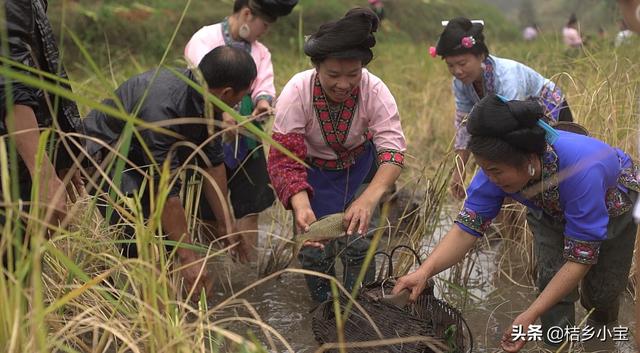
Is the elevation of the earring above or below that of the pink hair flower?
below

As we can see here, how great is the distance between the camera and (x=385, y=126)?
3207 millimetres

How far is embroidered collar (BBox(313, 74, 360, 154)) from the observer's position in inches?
125

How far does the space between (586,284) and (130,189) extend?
A: 1.98m

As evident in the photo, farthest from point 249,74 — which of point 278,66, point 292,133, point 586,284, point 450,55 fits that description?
point 278,66

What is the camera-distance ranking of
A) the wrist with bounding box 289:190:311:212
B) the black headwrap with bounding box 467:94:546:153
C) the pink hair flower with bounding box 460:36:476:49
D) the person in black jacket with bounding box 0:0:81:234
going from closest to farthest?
the person in black jacket with bounding box 0:0:81:234 < the black headwrap with bounding box 467:94:546:153 < the wrist with bounding box 289:190:311:212 < the pink hair flower with bounding box 460:36:476:49

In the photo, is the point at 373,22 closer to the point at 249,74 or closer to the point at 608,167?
the point at 249,74

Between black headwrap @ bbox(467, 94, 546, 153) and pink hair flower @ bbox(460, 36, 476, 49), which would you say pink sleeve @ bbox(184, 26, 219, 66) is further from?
black headwrap @ bbox(467, 94, 546, 153)

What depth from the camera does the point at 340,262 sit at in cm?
400

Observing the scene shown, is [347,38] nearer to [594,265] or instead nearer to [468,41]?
[468,41]

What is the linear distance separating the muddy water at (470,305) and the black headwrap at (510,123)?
88 centimetres

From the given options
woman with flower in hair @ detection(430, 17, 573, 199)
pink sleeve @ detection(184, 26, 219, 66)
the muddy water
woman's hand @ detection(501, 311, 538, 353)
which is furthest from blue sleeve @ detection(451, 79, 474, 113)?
woman's hand @ detection(501, 311, 538, 353)

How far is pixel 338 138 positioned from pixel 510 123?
1.03 meters

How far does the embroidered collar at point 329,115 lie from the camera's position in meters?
3.18

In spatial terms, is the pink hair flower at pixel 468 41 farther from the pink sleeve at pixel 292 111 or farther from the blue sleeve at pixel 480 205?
the blue sleeve at pixel 480 205
